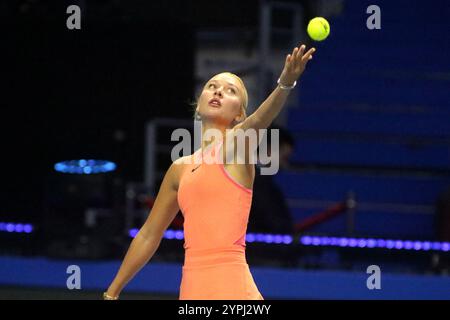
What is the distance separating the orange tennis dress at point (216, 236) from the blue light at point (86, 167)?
3.04 metres

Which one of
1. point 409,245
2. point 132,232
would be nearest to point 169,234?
point 132,232

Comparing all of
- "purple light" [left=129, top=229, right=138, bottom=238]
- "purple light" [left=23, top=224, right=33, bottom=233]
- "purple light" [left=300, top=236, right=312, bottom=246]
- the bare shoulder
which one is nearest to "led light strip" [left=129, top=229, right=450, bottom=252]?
"purple light" [left=300, top=236, right=312, bottom=246]

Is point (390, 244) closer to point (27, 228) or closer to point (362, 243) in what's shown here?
point (362, 243)

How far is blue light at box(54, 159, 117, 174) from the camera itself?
716 cm

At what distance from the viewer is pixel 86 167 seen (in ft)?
23.6

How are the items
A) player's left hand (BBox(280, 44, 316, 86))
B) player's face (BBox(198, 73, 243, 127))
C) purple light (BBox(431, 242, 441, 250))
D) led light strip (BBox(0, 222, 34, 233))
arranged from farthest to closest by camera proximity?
led light strip (BBox(0, 222, 34, 233)) → purple light (BBox(431, 242, 441, 250)) → player's face (BBox(198, 73, 243, 127)) → player's left hand (BBox(280, 44, 316, 86))

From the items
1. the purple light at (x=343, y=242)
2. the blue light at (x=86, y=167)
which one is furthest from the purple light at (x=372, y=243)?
the blue light at (x=86, y=167)

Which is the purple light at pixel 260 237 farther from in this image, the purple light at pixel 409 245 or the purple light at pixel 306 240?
the purple light at pixel 409 245

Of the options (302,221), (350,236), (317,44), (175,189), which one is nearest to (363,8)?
(317,44)

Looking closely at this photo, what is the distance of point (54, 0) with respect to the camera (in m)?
9.02

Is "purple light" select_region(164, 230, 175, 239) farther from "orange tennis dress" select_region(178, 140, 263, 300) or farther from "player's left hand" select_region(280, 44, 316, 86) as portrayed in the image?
"player's left hand" select_region(280, 44, 316, 86)

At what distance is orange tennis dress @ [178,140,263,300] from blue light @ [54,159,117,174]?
3.04 meters
